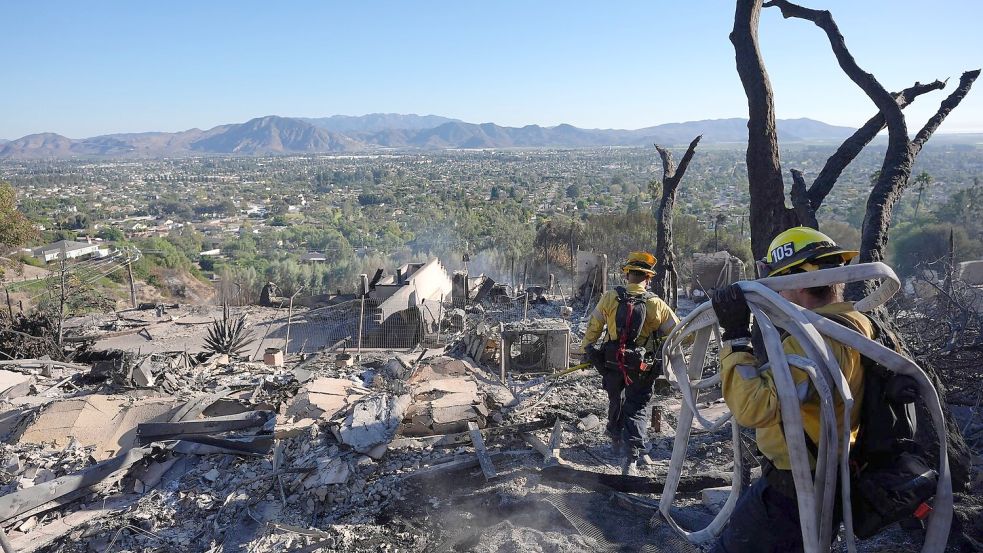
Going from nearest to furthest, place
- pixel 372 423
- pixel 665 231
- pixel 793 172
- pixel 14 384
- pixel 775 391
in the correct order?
pixel 775 391 < pixel 372 423 < pixel 793 172 < pixel 14 384 < pixel 665 231

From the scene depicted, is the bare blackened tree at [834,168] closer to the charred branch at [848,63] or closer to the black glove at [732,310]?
the charred branch at [848,63]

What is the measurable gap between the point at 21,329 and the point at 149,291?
20.1 metres

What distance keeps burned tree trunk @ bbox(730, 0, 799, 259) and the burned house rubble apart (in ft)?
6.63

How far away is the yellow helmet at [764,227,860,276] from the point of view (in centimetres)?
265

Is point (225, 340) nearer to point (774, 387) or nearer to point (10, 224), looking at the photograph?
point (774, 387)

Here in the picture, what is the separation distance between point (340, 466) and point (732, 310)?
3697mm

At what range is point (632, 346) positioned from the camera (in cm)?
504

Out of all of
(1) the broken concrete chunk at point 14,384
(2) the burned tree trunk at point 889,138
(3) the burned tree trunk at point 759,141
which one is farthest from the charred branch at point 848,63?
(1) the broken concrete chunk at point 14,384

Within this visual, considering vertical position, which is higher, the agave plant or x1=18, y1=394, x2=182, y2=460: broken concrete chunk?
x1=18, y1=394, x2=182, y2=460: broken concrete chunk

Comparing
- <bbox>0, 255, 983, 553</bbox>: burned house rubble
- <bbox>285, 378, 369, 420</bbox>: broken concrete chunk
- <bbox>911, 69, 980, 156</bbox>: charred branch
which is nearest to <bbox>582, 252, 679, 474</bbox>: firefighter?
<bbox>0, 255, 983, 553</bbox>: burned house rubble

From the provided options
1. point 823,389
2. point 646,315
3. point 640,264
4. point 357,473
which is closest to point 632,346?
point 646,315

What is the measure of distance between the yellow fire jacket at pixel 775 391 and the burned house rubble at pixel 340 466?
1754 millimetres

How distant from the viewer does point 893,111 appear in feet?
20.6

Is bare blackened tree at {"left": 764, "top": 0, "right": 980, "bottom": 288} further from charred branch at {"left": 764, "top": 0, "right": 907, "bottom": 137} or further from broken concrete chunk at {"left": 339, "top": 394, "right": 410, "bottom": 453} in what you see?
broken concrete chunk at {"left": 339, "top": 394, "right": 410, "bottom": 453}
